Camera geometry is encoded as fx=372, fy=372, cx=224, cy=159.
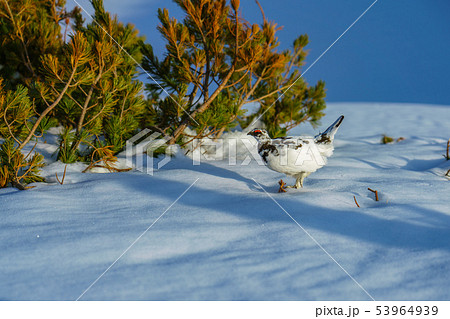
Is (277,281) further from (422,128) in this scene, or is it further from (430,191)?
(422,128)

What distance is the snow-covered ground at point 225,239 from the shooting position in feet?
5.03

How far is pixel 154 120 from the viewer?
4.82m

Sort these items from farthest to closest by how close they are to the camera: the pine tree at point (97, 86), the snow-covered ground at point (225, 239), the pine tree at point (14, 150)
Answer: the pine tree at point (97, 86)
the pine tree at point (14, 150)
the snow-covered ground at point (225, 239)

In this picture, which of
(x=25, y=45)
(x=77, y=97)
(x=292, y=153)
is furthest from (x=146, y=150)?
(x=292, y=153)

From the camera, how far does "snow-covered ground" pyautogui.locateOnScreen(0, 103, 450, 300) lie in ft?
5.03

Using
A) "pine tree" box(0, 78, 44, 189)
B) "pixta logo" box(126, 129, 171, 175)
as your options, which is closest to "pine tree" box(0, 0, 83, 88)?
"pine tree" box(0, 78, 44, 189)

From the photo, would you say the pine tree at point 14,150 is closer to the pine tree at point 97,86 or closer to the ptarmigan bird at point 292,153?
the pine tree at point 97,86

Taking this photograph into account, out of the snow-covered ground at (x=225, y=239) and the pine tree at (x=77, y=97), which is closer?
the snow-covered ground at (x=225, y=239)

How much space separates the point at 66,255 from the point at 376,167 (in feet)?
10.8

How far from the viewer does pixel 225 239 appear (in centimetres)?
198

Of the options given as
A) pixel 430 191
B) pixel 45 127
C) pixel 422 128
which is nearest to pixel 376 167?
pixel 430 191

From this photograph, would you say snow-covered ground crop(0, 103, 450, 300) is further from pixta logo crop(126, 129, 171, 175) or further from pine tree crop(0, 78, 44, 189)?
pixta logo crop(126, 129, 171, 175)

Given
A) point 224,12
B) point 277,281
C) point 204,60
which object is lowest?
point 277,281

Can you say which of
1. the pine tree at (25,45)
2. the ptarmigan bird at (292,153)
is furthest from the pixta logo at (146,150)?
the ptarmigan bird at (292,153)
